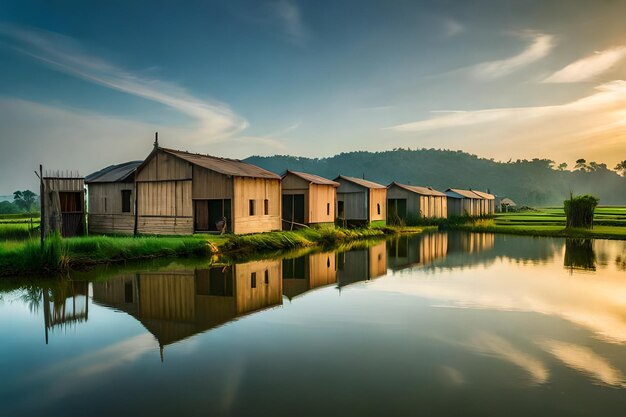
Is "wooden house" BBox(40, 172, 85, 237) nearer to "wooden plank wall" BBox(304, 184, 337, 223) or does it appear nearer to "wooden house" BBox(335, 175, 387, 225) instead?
"wooden plank wall" BBox(304, 184, 337, 223)

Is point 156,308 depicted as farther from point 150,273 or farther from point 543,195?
point 543,195

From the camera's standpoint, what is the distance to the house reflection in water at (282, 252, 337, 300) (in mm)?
14691

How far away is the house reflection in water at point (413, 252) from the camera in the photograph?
20.9 metres

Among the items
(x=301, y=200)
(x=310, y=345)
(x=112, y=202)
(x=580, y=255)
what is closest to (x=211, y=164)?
(x=112, y=202)

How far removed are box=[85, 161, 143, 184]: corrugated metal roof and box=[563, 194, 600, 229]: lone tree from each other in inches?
1367

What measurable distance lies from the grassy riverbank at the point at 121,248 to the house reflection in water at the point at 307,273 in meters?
3.38

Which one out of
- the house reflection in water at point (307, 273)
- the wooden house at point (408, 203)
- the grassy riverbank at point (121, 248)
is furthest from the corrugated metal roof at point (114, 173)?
the wooden house at point (408, 203)

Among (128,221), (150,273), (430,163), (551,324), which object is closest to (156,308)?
(150,273)

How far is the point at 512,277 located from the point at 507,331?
7.79 m

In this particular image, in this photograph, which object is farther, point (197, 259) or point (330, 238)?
point (330, 238)

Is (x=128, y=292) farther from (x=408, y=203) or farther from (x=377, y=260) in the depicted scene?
(x=408, y=203)

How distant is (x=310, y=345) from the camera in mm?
8477

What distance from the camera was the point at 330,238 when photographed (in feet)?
102

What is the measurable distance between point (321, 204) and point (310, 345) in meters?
26.3
